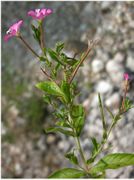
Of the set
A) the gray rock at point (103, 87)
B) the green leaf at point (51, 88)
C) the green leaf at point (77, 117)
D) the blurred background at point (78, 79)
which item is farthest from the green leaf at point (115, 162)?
the gray rock at point (103, 87)

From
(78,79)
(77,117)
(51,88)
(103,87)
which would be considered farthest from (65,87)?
(78,79)

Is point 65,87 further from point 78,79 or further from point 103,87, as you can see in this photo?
point 78,79

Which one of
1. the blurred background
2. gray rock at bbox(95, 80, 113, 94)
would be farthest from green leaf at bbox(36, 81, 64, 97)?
gray rock at bbox(95, 80, 113, 94)

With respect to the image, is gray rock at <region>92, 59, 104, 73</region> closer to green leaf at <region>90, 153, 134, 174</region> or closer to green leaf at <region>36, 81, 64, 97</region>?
green leaf at <region>90, 153, 134, 174</region>

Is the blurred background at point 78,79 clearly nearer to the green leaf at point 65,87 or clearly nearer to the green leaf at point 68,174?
the green leaf at point 68,174

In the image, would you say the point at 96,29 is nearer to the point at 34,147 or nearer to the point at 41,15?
the point at 34,147
